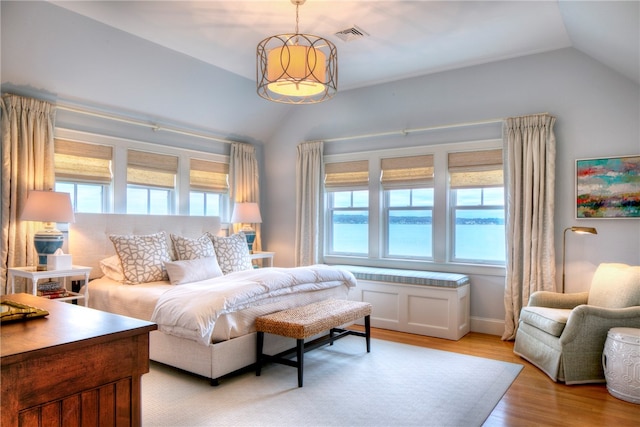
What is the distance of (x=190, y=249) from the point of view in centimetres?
439

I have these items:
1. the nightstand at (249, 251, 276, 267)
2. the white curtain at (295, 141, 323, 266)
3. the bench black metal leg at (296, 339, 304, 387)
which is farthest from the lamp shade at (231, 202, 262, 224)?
the bench black metal leg at (296, 339, 304, 387)

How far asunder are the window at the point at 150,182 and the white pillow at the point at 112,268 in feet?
2.63

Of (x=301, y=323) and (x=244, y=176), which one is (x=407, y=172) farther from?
(x=301, y=323)

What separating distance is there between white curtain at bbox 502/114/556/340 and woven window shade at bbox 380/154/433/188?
0.91 m

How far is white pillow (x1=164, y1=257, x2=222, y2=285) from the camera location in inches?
157

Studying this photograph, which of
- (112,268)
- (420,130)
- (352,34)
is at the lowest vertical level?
(112,268)

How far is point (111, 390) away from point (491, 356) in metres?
3.45

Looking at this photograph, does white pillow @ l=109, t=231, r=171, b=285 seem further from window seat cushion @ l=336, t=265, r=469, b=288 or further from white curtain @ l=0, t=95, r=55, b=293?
window seat cushion @ l=336, t=265, r=469, b=288

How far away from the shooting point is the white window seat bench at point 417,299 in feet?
14.6

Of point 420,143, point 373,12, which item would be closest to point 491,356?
point 420,143

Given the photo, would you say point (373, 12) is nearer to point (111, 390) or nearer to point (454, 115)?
point (454, 115)

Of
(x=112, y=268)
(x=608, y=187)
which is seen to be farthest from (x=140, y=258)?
(x=608, y=187)

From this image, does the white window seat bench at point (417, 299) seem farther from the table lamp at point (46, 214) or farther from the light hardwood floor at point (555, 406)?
the table lamp at point (46, 214)

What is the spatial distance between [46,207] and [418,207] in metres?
3.88
